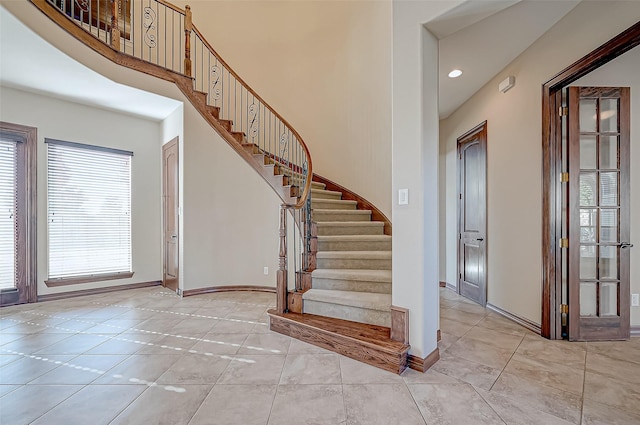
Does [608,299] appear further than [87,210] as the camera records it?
No

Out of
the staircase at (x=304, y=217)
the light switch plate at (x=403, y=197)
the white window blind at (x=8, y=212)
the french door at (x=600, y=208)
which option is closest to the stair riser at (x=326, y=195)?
the staircase at (x=304, y=217)

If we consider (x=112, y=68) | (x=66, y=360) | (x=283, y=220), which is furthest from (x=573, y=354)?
(x=112, y=68)

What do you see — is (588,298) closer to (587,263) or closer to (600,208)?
(587,263)

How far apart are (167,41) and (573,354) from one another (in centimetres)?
663

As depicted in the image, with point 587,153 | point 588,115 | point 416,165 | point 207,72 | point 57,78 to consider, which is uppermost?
point 207,72

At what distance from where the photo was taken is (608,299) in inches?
113

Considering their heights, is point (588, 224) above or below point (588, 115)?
below

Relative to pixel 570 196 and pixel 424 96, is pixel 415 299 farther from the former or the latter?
pixel 570 196

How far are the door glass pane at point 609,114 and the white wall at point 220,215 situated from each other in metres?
3.82

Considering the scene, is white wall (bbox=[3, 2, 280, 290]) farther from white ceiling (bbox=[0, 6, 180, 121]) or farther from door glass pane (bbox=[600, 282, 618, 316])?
door glass pane (bbox=[600, 282, 618, 316])

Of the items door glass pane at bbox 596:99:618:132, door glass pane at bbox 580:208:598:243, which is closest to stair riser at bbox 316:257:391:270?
door glass pane at bbox 580:208:598:243

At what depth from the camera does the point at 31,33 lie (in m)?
2.80

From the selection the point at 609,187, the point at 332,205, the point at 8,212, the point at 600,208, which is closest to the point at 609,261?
the point at 600,208

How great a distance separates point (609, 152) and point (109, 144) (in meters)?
6.27
